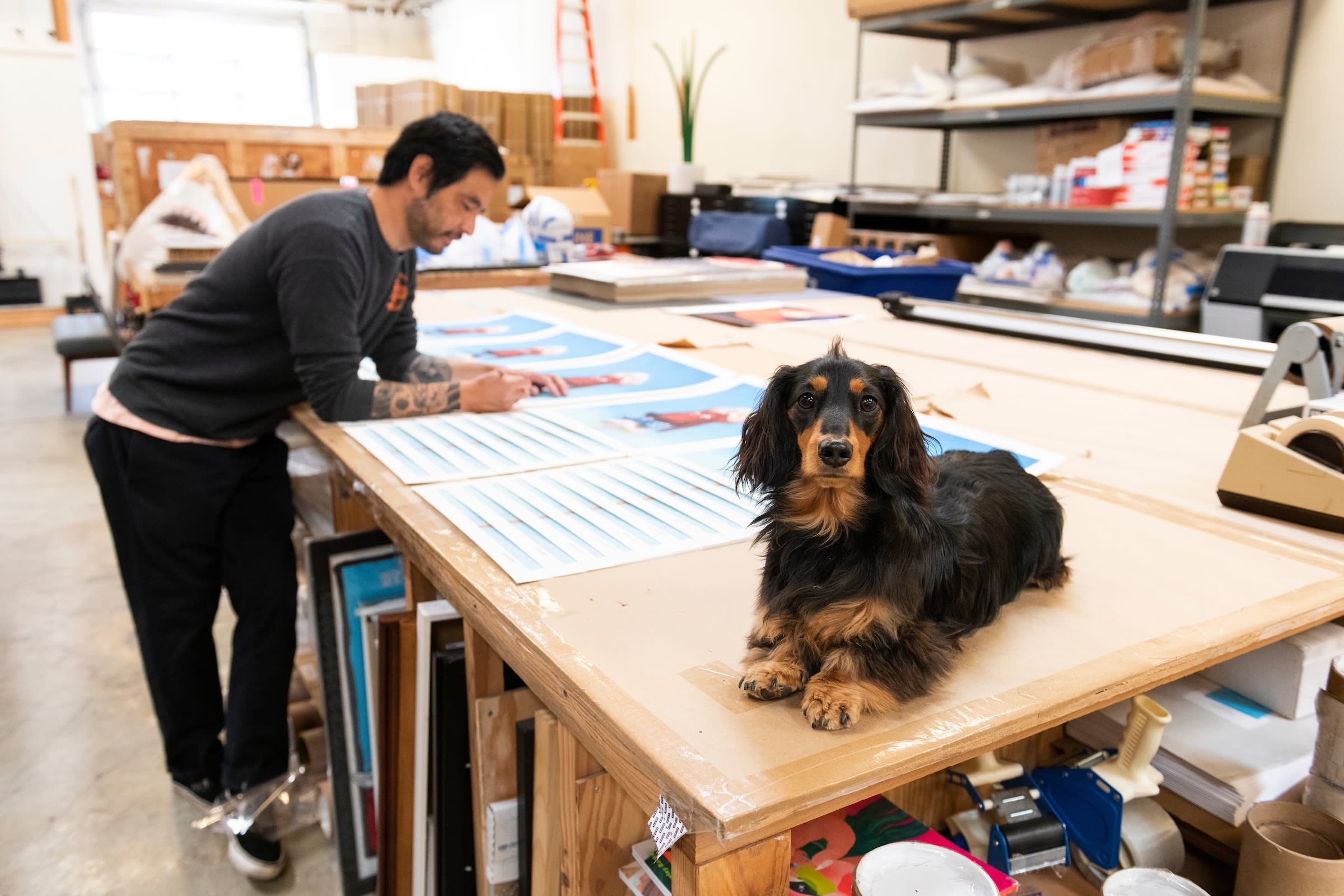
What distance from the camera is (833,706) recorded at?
2.14ft

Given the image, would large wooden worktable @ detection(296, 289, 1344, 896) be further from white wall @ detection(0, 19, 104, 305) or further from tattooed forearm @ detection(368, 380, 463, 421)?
white wall @ detection(0, 19, 104, 305)

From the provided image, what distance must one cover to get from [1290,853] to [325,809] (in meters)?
1.54

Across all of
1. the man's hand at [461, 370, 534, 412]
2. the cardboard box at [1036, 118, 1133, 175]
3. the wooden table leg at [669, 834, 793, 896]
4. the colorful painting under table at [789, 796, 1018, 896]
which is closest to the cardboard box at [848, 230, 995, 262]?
the cardboard box at [1036, 118, 1133, 175]

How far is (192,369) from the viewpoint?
1.55m

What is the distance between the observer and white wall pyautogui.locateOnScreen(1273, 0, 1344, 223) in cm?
311

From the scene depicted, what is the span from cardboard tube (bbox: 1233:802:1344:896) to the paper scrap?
63 cm

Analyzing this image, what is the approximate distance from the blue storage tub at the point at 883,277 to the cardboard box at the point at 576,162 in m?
3.40

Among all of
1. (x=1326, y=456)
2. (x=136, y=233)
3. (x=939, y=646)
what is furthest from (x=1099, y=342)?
(x=136, y=233)

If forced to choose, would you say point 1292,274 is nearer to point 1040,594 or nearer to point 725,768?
point 1040,594

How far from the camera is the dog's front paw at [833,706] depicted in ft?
2.13

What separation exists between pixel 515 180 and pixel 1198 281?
3918 millimetres

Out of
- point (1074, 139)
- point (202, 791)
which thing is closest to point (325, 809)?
point (202, 791)

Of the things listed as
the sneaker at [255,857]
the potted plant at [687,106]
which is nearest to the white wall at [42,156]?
the potted plant at [687,106]

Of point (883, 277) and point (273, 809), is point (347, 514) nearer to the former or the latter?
point (273, 809)
